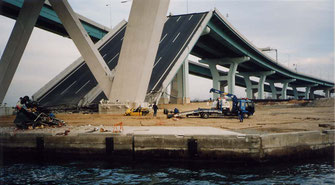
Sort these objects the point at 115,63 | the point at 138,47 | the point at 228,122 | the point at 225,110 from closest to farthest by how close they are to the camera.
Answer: the point at 228,122
the point at 138,47
the point at 225,110
the point at 115,63

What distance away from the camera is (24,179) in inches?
471

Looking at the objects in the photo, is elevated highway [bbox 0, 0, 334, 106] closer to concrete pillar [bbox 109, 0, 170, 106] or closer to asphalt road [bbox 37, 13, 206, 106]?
asphalt road [bbox 37, 13, 206, 106]

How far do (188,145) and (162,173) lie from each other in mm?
2177

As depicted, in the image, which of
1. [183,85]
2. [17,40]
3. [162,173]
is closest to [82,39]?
[17,40]

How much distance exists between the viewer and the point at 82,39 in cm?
2916

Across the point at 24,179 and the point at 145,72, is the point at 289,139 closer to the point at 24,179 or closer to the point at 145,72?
the point at 24,179

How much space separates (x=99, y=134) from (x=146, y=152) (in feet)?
8.96

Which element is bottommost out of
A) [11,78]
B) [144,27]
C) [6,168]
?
[6,168]

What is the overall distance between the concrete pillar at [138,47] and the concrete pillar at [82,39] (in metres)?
1.76

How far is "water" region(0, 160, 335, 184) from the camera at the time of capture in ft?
37.9

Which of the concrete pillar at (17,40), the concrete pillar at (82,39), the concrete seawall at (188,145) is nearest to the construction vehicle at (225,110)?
the concrete pillar at (82,39)

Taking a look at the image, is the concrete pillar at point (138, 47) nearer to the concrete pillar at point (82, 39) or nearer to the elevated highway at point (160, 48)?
the concrete pillar at point (82, 39)

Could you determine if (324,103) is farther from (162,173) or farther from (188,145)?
(162,173)

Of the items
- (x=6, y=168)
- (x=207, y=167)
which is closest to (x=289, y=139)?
(x=207, y=167)
